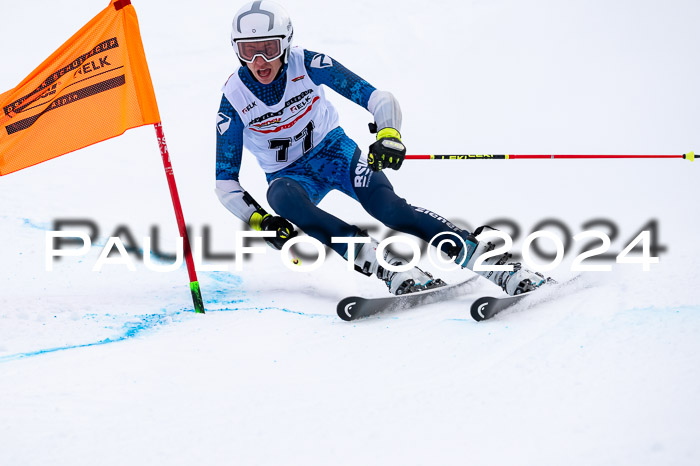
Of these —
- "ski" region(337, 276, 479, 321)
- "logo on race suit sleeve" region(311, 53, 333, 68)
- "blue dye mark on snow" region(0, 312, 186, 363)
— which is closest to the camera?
"blue dye mark on snow" region(0, 312, 186, 363)

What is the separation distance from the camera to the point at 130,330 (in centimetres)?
346

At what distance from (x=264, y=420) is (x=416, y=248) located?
2005 mm

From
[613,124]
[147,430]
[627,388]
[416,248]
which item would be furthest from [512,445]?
[613,124]

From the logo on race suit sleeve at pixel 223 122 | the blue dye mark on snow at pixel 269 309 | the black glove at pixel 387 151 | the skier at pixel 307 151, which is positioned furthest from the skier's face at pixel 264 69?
the blue dye mark on snow at pixel 269 309

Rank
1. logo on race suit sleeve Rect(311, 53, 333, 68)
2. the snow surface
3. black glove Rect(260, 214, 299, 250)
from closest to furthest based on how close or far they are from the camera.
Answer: the snow surface, black glove Rect(260, 214, 299, 250), logo on race suit sleeve Rect(311, 53, 333, 68)

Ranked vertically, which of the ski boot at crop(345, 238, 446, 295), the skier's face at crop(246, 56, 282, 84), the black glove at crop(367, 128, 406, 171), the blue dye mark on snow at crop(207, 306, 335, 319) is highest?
the skier's face at crop(246, 56, 282, 84)

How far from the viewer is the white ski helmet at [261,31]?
12.0 ft

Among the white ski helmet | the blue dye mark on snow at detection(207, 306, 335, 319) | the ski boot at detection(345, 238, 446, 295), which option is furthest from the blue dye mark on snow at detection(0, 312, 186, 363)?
the white ski helmet

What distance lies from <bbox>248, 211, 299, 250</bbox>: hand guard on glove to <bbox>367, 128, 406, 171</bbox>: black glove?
0.64 meters

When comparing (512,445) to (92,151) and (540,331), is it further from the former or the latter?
(92,151)

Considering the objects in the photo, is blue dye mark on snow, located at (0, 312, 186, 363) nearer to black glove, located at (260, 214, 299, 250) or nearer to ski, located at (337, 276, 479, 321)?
black glove, located at (260, 214, 299, 250)

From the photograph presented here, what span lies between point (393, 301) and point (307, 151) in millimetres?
1197

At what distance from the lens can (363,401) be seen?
7.63 feet

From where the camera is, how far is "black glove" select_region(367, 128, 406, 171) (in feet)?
11.7
